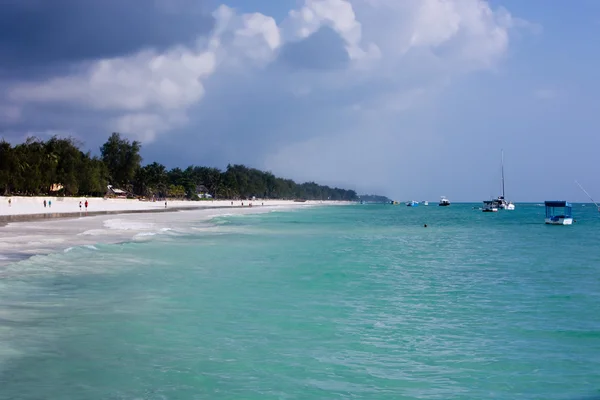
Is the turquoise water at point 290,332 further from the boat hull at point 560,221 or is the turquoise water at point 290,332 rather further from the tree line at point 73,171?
the tree line at point 73,171

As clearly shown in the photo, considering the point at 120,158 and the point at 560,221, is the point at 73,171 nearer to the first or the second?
the point at 120,158

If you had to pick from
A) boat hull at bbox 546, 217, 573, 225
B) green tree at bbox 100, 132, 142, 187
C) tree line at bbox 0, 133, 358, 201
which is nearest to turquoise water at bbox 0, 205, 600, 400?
boat hull at bbox 546, 217, 573, 225

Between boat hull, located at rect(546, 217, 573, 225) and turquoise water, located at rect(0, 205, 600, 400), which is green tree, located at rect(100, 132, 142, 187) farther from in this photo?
turquoise water, located at rect(0, 205, 600, 400)

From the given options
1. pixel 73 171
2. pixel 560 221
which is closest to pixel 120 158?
pixel 73 171

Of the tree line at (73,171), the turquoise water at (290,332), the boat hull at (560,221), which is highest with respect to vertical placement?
the tree line at (73,171)

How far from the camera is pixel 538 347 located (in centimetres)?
1003

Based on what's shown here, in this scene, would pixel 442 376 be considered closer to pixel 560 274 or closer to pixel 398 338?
pixel 398 338

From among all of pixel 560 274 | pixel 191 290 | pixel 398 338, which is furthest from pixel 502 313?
pixel 560 274

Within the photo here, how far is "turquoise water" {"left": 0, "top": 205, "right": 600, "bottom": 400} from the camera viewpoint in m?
7.78

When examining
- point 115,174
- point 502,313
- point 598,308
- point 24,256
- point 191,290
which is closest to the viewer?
point 502,313

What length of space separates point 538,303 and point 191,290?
9015mm

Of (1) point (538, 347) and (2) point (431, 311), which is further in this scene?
(2) point (431, 311)

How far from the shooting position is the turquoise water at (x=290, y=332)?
7777 millimetres

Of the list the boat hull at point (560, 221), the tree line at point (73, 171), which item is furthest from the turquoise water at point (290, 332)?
the tree line at point (73, 171)
